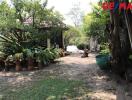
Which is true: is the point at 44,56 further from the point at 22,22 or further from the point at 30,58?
the point at 22,22

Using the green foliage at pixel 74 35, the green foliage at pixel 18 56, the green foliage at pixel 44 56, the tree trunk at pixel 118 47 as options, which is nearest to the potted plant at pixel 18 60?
the green foliage at pixel 18 56

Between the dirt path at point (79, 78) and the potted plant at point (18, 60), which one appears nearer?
the dirt path at point (79, 78)

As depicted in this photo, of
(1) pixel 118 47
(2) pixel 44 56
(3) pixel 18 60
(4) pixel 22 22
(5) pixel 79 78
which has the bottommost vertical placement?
(5) pixel 79 78

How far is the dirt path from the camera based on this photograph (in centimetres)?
789

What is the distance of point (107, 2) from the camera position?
1025 centimetres

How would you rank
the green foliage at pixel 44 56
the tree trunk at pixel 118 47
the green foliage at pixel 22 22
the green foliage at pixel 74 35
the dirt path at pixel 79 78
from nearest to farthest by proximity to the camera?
the dirt path at pixel 79 78
the tree trunk at pixel 118 47
the green foliage at pixel 44 56
the green foliage at pixel 22 22
the green foliage at pixel 74 35

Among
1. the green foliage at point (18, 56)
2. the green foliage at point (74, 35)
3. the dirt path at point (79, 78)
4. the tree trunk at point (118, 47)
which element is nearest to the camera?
the dirt path at point (79, 78)

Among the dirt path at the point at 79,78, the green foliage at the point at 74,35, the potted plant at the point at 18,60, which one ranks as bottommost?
the dirt path at the point at 79,78

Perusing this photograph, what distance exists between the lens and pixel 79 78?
10219mm

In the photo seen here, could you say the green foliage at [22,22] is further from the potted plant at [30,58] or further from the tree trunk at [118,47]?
the tree trunk at [118,47]

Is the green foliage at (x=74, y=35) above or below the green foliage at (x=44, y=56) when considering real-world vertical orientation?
above

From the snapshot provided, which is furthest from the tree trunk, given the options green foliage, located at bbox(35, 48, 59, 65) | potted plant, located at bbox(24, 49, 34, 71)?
potted plant, located at bbox(24, 49, 34, 71)

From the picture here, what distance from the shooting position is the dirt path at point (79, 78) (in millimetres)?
7891

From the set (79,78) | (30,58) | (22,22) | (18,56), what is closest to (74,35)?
(22,22)
